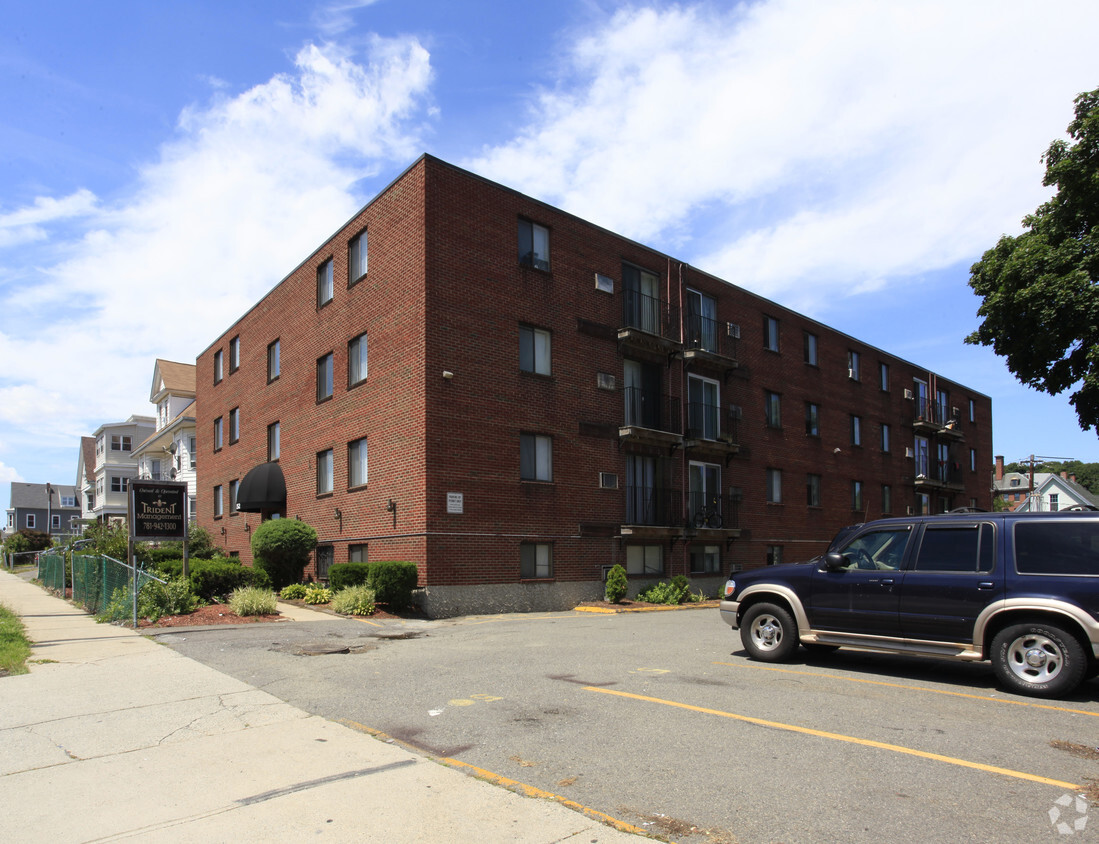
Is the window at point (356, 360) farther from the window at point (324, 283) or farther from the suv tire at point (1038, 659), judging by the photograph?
the suv tire at point (1038, 659)

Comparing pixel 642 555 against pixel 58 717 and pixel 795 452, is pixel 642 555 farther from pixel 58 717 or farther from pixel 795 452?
pixel 58 717

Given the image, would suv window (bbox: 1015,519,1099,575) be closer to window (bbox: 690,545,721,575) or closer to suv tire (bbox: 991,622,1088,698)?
suv tire (bbox: 991,622,1088,698)

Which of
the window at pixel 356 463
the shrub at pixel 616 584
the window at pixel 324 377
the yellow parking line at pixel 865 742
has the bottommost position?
the shrub at pixel 616 584

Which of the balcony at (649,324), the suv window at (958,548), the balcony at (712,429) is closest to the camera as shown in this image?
the suv window at (958,548)

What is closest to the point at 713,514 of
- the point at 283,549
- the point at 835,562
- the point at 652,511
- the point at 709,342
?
the point at 652,511

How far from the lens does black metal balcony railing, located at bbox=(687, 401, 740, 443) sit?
25.3m

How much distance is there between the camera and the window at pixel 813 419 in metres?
31.4

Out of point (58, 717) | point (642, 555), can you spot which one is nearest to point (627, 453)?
point (642, 555)

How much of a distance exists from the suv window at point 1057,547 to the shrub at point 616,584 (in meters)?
13.2

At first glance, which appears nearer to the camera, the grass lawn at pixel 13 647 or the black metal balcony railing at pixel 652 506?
the grass lawn at pixel 13 647

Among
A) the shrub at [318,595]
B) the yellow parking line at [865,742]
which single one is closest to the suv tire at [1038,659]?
the yellow parking line at [865,742]

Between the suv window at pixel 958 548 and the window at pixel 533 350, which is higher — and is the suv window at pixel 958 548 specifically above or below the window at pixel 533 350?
below

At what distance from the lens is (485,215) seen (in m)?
20.4

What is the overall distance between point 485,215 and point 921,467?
27739 millimetres
